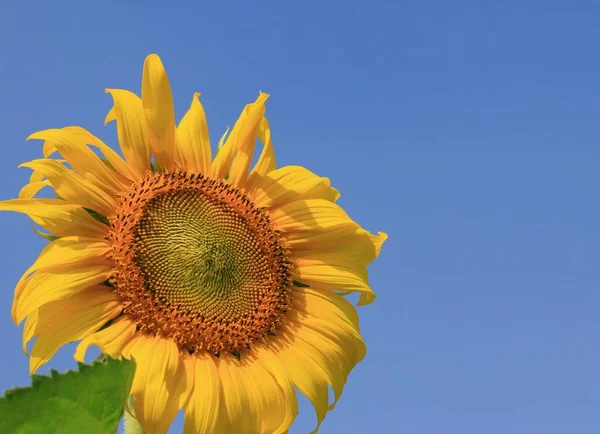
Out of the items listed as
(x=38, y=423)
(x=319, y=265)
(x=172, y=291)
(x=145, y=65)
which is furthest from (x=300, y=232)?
(x=38, y=423)

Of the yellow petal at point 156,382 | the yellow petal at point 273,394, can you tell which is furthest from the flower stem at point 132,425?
the yellow petal at point 273,394

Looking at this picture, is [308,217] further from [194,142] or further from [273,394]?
[273,394]

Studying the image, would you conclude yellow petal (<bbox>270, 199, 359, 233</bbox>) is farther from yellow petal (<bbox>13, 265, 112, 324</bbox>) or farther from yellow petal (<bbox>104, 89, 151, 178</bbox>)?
yellow petal (<bbox>13, 265, 112, 324</bbox>)

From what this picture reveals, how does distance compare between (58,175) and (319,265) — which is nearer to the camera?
(58,175)

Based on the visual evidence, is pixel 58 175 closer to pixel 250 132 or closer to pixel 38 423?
pixel 250 132

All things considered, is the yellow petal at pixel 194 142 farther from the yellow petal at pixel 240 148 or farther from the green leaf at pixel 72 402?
the green leaf at pixel 72 402

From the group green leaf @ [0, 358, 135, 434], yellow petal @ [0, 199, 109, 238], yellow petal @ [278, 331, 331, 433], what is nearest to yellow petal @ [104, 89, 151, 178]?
yellow petal @ [0, 199, 109, 238]
